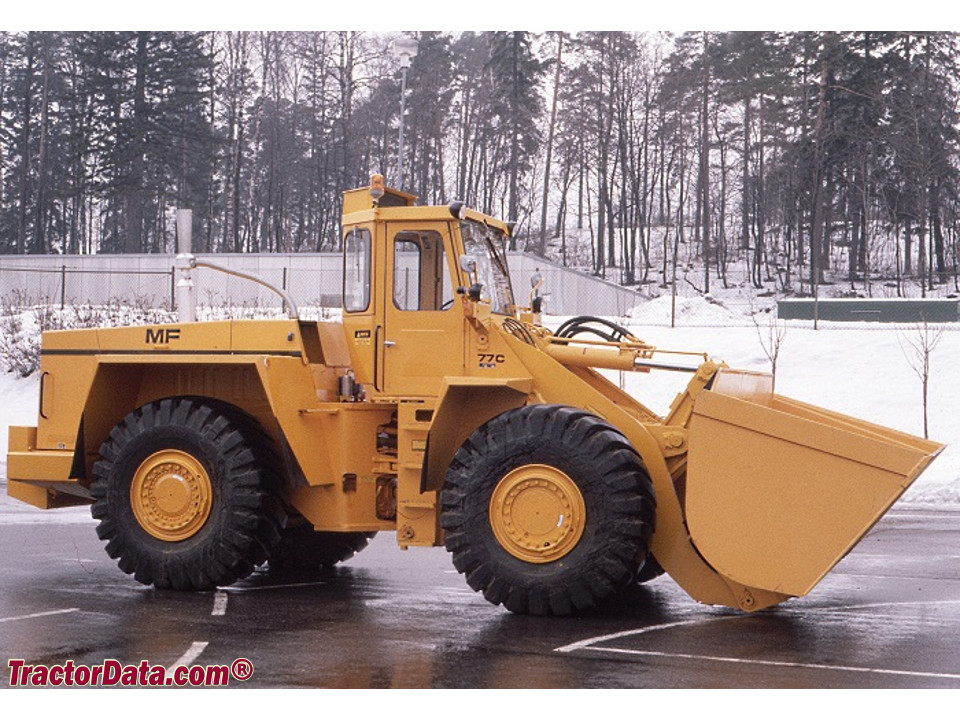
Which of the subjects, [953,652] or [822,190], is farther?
[822,190]

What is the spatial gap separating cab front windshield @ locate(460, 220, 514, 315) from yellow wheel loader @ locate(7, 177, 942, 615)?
0.02 m

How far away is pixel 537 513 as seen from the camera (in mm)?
9062

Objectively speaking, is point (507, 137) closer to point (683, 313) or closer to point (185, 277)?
point (683, 313)

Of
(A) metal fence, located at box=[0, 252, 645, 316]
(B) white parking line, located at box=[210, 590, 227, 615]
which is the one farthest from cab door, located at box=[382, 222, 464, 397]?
(A) metal fence, located at box=[0, 252, 645, 316]

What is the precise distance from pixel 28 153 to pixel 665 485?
27.1 meters

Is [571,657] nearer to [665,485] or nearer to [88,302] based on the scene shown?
[665,485]

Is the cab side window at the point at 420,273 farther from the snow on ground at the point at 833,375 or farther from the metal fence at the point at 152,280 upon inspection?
the metal fence at the point at 152,280

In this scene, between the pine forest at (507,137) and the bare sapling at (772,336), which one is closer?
the pine forest at (507,137)

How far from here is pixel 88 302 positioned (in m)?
33.9

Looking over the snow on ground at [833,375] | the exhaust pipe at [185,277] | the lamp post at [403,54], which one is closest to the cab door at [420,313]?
the exhaust pipe at [185,277]

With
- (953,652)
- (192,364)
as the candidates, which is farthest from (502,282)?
(953,652)

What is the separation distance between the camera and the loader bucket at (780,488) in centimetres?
842

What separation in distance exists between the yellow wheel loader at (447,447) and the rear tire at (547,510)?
0.05 ft

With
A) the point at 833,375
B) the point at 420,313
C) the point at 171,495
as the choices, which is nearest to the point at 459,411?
the point at 420,313
